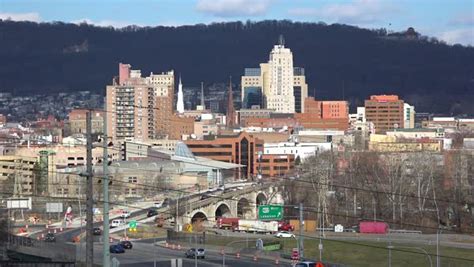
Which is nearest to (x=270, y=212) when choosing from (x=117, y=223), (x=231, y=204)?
(x=117, y=223)

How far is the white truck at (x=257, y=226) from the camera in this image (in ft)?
272

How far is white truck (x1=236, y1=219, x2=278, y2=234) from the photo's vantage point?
82875 mm

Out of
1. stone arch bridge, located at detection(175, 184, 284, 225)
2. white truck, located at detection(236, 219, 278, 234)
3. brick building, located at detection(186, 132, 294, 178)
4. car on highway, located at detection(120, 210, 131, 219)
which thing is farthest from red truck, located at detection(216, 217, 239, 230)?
brick building, located at detection(186, 132, 294, 178)

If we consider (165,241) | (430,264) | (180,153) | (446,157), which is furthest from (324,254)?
(180,153)

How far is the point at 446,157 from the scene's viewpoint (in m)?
109

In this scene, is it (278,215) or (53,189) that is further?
(53,189)

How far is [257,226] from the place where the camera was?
85812 mm

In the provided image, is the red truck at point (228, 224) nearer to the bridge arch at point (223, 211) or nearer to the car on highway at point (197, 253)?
the bridge arch at point (223, 211)

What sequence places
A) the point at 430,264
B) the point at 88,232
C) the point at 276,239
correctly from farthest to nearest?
the point at 276,239 → the point at 430,264 → the point at 88,232

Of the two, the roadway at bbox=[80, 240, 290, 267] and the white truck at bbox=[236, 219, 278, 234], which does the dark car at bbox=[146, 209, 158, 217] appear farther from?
the roadway at bbox=[80, 240, 290, 267]

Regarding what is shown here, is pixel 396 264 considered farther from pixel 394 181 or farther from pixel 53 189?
pixel 53 189

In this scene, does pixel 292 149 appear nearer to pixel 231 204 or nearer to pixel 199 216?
pixel 231 204

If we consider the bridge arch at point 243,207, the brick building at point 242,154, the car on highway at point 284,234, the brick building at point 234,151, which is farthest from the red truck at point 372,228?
the brick building at point 234,151

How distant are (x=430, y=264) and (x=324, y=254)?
8.70 metres
